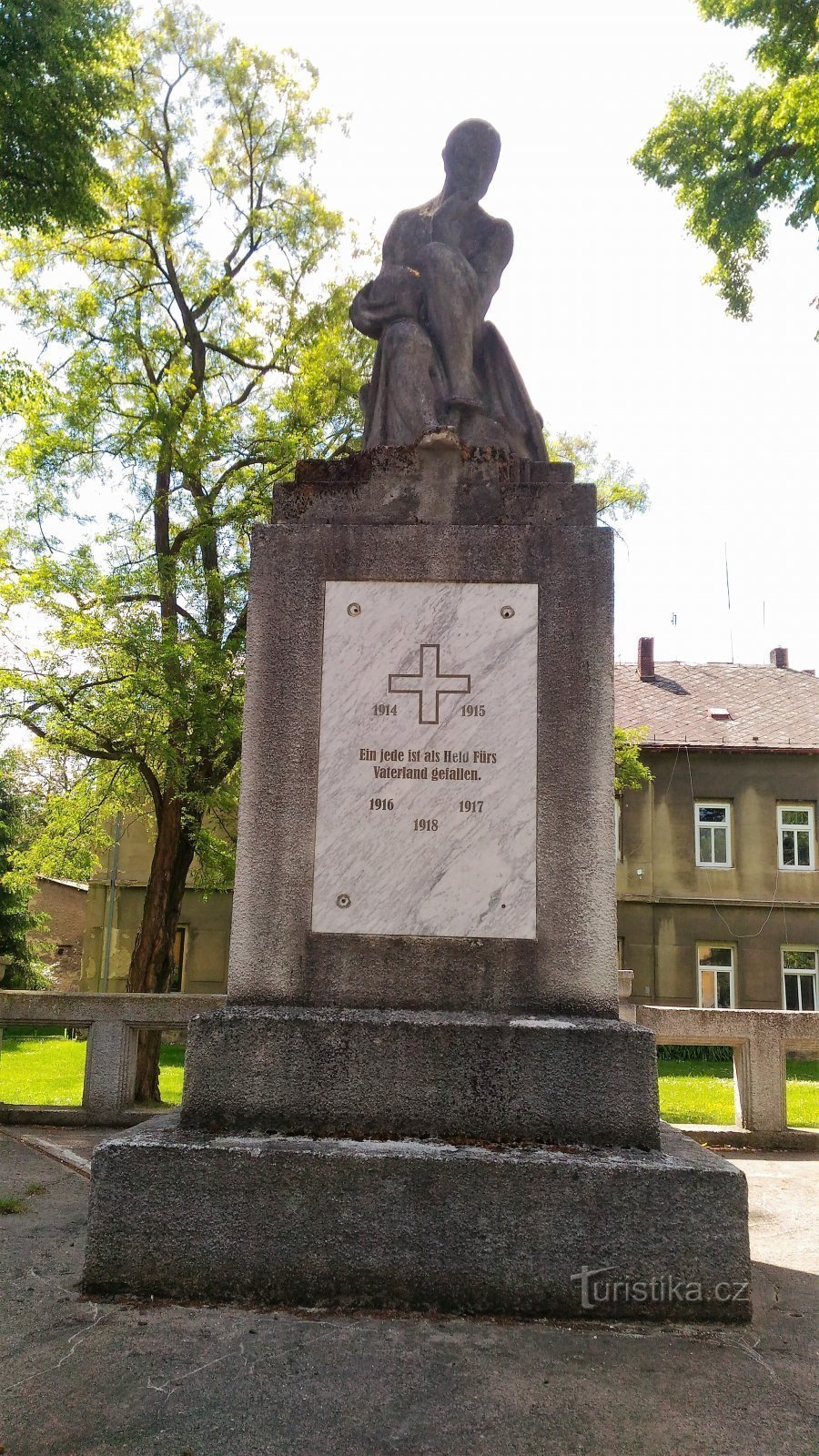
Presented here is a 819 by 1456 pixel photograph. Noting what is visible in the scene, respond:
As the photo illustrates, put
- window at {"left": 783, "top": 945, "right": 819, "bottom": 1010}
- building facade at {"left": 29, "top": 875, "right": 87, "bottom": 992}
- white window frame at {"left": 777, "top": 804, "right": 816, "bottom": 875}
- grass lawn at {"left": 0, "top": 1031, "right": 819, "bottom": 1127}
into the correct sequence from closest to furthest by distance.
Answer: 1. grass lawn at {"left": 0, "top": 1031, "right": 819, "bottom": 1127}
2. window at {"left": 783, "top": 945, "right": 819, "bottom": 1010}
3. white window frame at {"left": 777, "top": 804, "right": 816, "bottom": 875}
4. building facade at {"left": 29, "top": 875, "right": 87, "bottom": 992}

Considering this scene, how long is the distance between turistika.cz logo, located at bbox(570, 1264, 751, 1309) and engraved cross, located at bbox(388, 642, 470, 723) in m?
2.20

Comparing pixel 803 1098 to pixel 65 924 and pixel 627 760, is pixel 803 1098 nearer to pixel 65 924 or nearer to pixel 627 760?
pixel 627 760

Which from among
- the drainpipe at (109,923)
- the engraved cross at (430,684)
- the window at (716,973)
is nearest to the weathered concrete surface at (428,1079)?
the engraved cross at (430,684)

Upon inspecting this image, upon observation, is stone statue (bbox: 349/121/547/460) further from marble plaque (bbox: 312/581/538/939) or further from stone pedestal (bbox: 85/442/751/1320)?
marble plaque (bbox: 312/581/538/939)

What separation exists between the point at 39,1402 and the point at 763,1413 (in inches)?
77.9

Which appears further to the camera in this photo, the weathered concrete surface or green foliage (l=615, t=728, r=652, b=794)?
green foliage (l=615, t=728, r=652, b=794)

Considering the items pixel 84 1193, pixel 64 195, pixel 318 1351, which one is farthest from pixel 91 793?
pixel 318 1351

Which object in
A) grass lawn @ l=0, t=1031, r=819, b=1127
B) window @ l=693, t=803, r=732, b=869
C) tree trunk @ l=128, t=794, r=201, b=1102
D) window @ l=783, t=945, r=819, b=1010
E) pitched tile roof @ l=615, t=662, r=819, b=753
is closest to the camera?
grass lawn @ l=0, t=1031, r=819, b=1127

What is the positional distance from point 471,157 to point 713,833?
2509 cm

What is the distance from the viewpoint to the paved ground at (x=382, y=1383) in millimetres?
2633

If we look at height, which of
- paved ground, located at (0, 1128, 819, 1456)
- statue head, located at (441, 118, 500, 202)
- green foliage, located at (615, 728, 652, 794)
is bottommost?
paved ground, located at (0, 1128, 819, 1456)

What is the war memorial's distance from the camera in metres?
3.54

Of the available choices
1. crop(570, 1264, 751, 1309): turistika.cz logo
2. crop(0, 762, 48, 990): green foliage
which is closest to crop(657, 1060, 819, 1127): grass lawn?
crop(570, 1264, 751, 1309): turistika.cz logo

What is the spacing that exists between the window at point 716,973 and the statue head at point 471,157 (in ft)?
82.0
